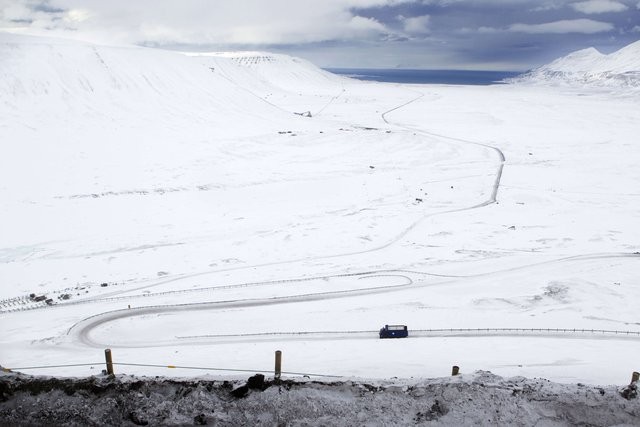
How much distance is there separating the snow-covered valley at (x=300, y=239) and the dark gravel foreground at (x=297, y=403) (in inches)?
138

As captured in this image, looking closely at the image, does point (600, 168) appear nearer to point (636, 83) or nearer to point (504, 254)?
point (504, 254)

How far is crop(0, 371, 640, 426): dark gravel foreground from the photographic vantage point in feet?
32.5

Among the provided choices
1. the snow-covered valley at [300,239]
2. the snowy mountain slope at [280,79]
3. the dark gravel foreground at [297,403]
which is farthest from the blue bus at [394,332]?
the snowy mountain slope at [280,79]

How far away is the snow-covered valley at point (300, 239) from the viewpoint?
1758 centimetres

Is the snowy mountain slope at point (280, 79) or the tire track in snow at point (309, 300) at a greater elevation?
the snowy mountain slope at point (280, 79)

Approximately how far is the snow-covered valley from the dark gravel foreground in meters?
3.50

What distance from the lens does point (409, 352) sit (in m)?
16.5

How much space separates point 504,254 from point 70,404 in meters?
25.4

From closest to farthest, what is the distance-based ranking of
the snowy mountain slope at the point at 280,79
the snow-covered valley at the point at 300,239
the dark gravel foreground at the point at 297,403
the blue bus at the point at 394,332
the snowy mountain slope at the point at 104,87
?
the dark gravel foreground at the point at 297,403 → the snow-covered valley at the point at 300,239 → the blue bus at the point at 394,332 → the snowy mountain slope at the point at 104,87 → the snowy mountain slope at the point at 280,79

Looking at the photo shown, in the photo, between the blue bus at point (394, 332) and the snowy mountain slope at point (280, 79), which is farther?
the snowy mountain slope at point (280, 79)

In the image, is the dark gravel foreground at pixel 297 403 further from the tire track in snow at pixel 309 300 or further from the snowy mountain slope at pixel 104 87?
the snowy mountain slope at pixel 104 87

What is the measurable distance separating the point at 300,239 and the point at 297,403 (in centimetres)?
2140

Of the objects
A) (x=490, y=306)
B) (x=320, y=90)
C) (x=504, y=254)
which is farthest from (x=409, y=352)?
(x=320, y=90)

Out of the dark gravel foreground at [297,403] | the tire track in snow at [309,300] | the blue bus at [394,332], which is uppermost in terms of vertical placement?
the dark gravel foreground at [297,403]
